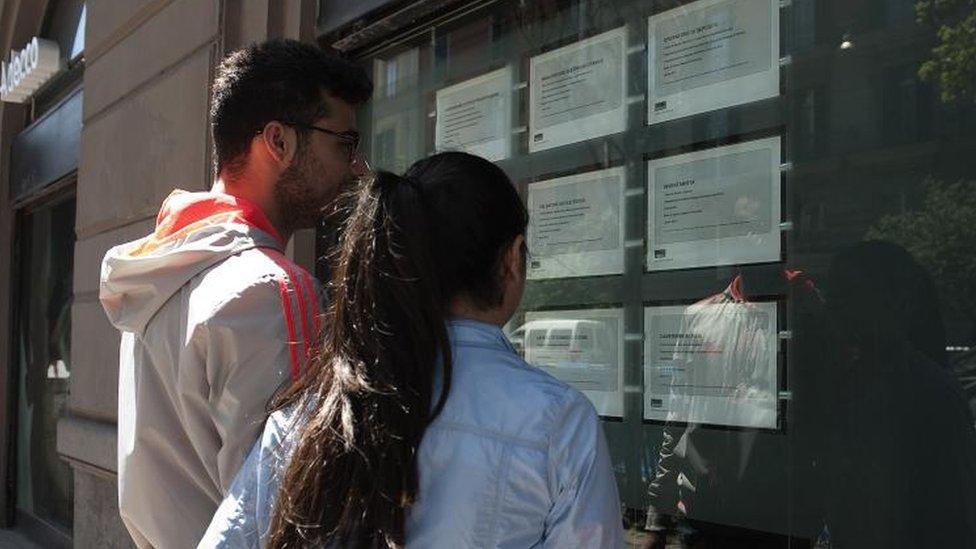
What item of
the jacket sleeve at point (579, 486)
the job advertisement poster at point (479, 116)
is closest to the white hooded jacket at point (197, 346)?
the jacket sleeve at point (579, 486)

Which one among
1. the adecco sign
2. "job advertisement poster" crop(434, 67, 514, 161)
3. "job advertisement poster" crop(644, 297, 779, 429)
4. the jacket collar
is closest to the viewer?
the jacket collar

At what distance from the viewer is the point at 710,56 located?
2.78 m

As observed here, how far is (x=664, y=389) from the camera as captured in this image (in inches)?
112

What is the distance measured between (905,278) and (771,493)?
659mm

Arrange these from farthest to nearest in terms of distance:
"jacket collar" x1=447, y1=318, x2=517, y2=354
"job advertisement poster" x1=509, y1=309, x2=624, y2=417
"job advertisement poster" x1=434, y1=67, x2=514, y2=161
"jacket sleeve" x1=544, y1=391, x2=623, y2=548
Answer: "job advertisement poster" x1=434, y1=67, x2=514, y2=161 → "job advertisement poster" x1=509, y1=309, x2=624, y2=417 → "jacket collar" x1=447, y1=318, x2=517, y2=354 → "jacket sleeve" x1=544, y1=391, x2=623, y2=548

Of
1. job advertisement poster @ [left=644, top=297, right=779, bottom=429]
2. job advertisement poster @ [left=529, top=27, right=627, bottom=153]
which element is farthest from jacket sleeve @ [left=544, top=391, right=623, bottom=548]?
job advertisement poster @ [left=529, top=27, right=627, bottom=153]

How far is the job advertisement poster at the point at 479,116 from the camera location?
139 inches

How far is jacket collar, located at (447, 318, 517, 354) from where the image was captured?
57.4 inches

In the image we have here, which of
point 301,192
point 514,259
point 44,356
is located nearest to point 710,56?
point 301,192

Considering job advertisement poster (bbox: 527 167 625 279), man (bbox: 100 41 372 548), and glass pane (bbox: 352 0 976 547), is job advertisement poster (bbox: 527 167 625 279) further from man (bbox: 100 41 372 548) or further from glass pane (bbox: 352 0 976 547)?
man (bbox: 100 41 372 548)

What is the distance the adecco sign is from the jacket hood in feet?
21.8

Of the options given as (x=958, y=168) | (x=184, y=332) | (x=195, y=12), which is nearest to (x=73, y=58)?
(x=195, y=12)

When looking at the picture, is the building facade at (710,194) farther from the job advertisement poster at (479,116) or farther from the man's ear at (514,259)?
the man's ear at (514,259)

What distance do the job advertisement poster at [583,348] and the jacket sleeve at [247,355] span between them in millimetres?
1402
